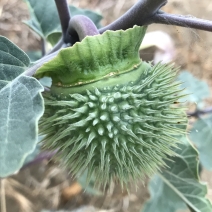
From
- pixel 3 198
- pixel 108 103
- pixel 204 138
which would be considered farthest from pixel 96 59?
pixel 3 198

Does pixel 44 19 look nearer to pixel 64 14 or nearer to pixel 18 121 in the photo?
pixel 64 14

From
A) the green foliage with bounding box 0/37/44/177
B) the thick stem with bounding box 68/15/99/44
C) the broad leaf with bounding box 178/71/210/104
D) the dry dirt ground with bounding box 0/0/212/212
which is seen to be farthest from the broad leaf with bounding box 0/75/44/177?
the dry dirt ground with bounding box 0/0/212/212

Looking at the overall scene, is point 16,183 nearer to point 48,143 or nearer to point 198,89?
point 198,89

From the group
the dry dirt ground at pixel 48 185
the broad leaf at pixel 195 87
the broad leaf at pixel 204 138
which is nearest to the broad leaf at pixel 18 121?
the broad leaf at pixel 204 138

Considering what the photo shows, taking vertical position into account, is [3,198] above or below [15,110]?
below

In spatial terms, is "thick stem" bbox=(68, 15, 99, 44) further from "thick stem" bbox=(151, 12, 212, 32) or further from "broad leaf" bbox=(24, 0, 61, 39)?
"broad leaf" bbox=(24, 0, 61, 39)

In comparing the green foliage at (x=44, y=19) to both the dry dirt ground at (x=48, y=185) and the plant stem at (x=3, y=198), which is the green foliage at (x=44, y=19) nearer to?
the dry dirt ground at (x=48, y=185)
